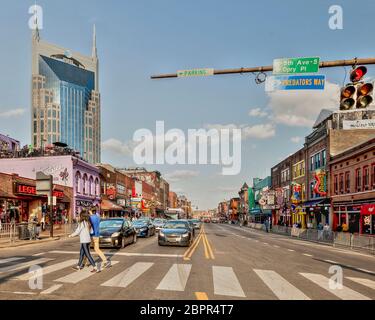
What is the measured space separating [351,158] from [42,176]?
28634 millimetres

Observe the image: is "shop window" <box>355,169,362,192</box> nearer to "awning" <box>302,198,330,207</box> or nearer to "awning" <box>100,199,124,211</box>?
"awning" <box>302,198,330,207</box>

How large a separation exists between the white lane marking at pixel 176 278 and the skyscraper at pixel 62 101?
150 meters

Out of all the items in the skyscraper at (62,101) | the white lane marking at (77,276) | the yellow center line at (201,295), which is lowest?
the white lane marking at (77,276)

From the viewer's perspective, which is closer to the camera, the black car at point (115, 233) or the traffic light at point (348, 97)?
the traffic light at point (348, 97)

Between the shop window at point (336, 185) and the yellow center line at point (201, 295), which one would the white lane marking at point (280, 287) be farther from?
the shop window at point (336, 185)

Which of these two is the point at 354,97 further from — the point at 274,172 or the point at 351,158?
the point at 274,172

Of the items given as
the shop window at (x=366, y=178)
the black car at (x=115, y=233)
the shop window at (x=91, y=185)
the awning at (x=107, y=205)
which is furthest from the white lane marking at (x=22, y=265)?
the awning at (x=107, y=205)

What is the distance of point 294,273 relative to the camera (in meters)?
11.6

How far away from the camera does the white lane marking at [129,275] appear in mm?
9062

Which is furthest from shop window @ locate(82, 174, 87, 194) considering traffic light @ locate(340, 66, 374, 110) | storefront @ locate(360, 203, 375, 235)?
traffic light @ locate(340, 66, 374, 110)

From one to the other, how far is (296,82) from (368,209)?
26.9m

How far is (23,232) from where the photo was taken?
74.3 ft
